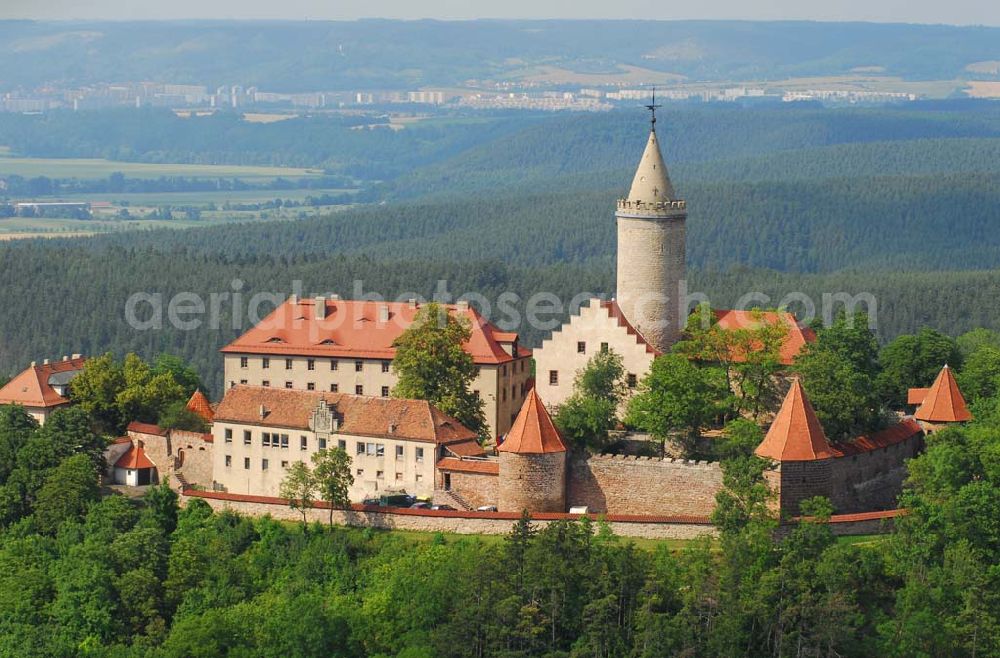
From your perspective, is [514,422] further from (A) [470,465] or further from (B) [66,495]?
(B) [66,495]

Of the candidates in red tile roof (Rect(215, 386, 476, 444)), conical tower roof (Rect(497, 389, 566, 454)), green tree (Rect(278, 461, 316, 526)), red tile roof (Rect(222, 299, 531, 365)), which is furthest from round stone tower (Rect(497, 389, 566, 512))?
red tile roof (Rect(222, 299, 531, 365))

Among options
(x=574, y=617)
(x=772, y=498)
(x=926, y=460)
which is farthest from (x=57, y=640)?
(x=926, y=460)

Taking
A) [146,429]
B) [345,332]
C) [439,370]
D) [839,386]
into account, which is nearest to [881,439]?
[839,386]

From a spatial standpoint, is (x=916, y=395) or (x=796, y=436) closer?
(x=796, y=436)

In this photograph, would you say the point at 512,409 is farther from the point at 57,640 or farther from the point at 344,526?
the point at 57,640

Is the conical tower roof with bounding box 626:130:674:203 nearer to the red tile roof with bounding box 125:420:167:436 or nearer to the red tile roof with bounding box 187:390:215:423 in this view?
the red tile roof with bounding box 187:390:215:423
